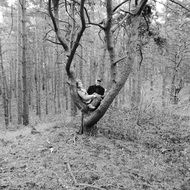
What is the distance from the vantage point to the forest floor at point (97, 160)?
3.54m

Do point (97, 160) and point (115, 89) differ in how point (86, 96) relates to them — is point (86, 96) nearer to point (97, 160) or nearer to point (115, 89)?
point (115, 89)

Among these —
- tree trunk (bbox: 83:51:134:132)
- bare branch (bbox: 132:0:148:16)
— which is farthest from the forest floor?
bare branch (bbox: 132:0:148:16)

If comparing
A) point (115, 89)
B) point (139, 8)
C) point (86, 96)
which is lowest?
point (86, 96)

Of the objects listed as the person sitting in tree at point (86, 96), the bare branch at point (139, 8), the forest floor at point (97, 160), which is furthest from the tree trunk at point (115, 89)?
the bare branch at point (139, 8)

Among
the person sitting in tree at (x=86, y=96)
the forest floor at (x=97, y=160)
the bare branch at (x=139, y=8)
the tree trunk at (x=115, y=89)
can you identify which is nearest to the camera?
the forest floor at (x=97, y=160)

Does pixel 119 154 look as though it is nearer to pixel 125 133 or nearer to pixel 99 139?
pixel 99 139

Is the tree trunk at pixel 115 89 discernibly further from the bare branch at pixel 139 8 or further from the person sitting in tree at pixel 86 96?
the bare branch at pixel 139 8

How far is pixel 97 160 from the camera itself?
4.39 m

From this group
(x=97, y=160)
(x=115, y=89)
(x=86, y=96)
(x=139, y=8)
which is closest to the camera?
(x=97, y=160)

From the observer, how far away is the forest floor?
354 cm

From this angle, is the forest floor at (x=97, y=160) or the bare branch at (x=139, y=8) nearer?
the forest floor at (x=97, y=160)

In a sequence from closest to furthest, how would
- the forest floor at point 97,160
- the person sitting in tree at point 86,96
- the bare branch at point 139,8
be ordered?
1. the forest floor at point 97,160
2. the bare branch at point 139,8
3. the person sitting in tree at point 86,96

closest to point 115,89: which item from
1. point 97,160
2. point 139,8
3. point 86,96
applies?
point 86,96

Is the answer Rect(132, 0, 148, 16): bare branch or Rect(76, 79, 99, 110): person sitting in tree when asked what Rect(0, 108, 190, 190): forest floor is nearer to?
Rect(76, 79, 99, 110): person sitting in tree
